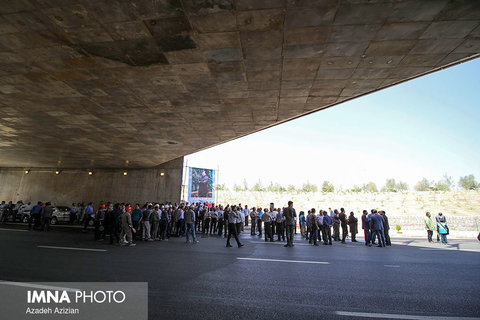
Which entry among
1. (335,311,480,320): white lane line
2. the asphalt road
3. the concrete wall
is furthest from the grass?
(335,311,480,320): white lane line

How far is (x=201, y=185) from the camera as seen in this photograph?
85.3 feet

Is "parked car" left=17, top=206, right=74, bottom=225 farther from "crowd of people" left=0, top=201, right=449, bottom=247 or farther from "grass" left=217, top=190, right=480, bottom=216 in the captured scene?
"grass" left=217, top=190, right=480, bottom=216

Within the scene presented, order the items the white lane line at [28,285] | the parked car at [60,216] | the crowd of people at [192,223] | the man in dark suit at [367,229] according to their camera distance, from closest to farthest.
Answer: the white lane line at [28,285] < the crowd of people at [192,223] < the man in dark suit at [367,229] < the parked car at [60,216]

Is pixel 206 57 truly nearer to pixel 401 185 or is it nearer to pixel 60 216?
pixel 60 216

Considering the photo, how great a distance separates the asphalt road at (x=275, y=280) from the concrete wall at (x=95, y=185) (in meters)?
16.8

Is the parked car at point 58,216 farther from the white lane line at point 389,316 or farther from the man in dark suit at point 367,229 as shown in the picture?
the white lane line at point 389,316

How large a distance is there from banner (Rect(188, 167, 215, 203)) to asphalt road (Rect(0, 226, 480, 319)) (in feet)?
55.9

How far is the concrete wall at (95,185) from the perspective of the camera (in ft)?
82.4

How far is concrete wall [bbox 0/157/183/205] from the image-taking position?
2511 cm

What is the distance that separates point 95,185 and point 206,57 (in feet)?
84.8

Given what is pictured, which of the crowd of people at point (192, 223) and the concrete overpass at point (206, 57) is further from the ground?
the concrete overpass at point (206, 57)

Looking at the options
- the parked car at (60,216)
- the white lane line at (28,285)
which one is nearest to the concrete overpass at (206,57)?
the white lane line at (28,285)

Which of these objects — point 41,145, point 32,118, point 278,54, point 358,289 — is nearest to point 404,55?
point 278,54

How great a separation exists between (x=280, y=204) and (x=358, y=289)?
4304cm
